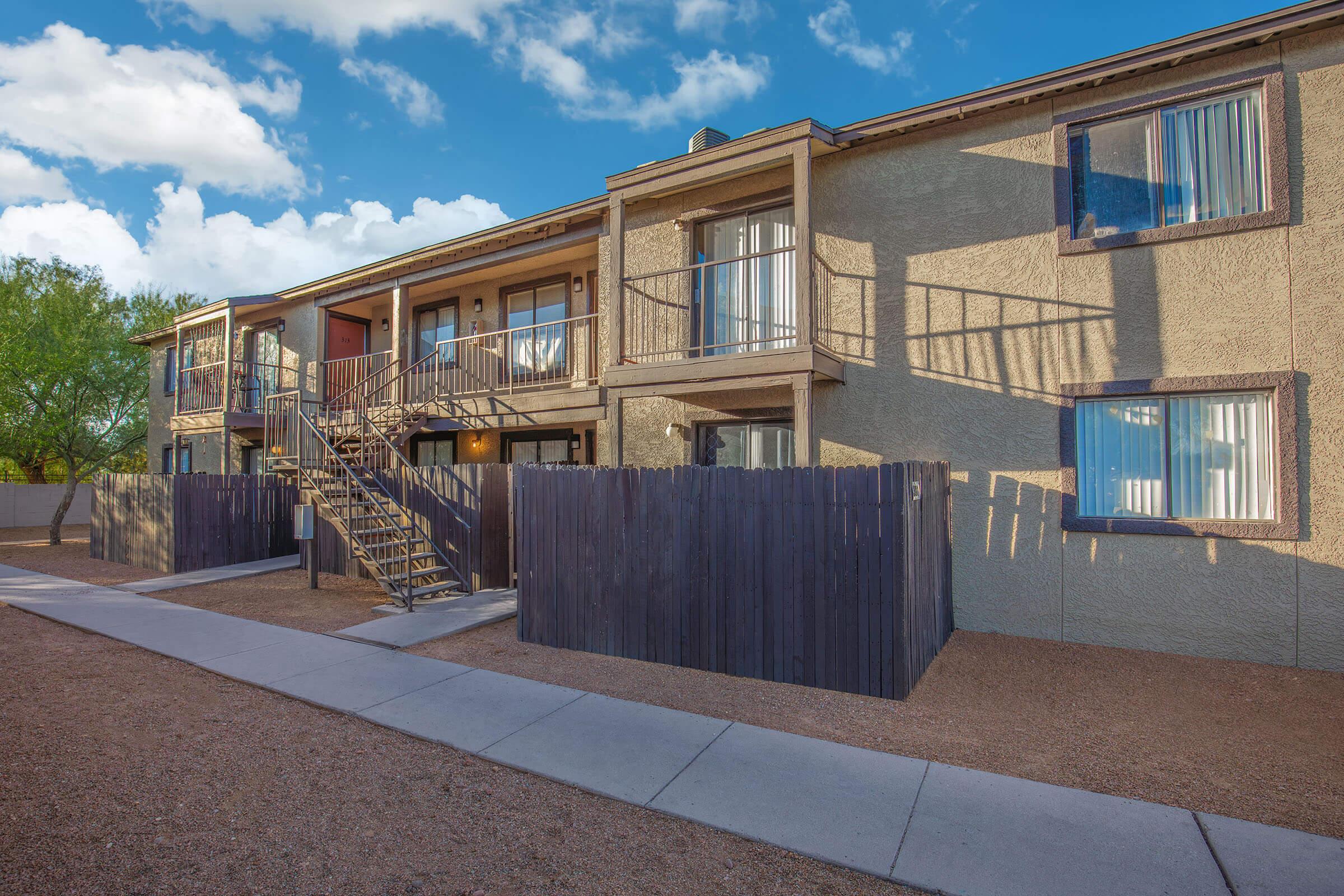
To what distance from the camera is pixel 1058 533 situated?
725cm

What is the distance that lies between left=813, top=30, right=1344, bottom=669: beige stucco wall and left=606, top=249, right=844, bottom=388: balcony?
0.63m

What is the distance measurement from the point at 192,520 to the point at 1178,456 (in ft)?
50.8

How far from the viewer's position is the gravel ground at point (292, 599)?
856 centimetres

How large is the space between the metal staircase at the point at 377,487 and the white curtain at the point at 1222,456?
8999 mm

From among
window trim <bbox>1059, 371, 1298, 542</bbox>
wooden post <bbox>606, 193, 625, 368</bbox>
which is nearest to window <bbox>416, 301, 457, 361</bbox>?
wooden post <bbox>606, 193, 625, 368</bbox>

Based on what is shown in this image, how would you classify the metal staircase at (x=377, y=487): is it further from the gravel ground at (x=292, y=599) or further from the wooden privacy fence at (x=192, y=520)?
the wooden privacy fence at (x=192, y=520)

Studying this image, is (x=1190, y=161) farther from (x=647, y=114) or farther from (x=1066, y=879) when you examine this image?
(x=647, y=114)

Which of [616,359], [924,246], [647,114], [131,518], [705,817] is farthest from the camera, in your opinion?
[647,114]

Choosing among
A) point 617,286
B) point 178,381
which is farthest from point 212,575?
point 617,286

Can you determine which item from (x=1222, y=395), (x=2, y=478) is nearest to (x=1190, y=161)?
(x=1222, y=395)

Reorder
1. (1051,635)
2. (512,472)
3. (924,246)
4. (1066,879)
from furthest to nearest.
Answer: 1. (512,472)
2. (924,246)
3. (1051,635)
4. (1066,879)

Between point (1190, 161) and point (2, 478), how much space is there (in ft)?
133

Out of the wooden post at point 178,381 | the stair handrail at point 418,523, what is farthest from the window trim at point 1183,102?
the wooden post at point 178,381

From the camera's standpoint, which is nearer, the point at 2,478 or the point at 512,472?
the point at 512,472
